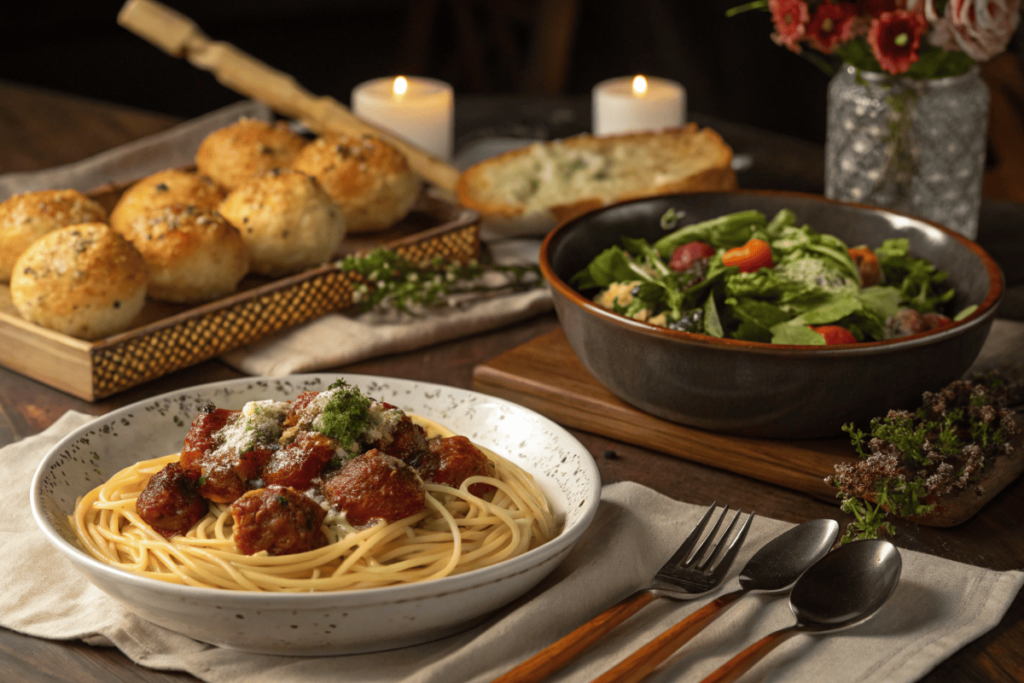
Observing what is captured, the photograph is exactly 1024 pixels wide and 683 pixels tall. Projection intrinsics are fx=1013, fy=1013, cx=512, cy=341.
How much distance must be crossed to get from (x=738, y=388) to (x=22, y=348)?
143cm

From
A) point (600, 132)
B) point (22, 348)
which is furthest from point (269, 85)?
point (22, 348)

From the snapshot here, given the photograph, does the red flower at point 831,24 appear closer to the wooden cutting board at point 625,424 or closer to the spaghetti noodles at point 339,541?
the wooden cutting board at point 625,424

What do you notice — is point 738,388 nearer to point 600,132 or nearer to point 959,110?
point 959,110

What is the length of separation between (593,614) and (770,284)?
32.7 inches

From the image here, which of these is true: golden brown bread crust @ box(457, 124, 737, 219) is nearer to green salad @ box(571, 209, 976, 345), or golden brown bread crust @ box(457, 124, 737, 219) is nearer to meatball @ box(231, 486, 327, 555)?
green salad @ box(571, 209, 976, 345)

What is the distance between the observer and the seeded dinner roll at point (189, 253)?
2.15 m

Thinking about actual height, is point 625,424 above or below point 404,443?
below

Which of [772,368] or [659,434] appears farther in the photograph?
[659,434]

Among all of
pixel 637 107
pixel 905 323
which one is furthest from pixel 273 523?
pixel 637 107

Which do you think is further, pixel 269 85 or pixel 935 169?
pixel 269 85

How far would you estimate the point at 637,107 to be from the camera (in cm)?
334

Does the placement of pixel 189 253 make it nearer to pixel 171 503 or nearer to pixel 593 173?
pixel 171 503

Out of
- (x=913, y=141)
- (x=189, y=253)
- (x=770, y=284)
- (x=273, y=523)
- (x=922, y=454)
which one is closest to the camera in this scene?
(x=273, y=523)

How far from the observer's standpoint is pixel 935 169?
8.34ft
